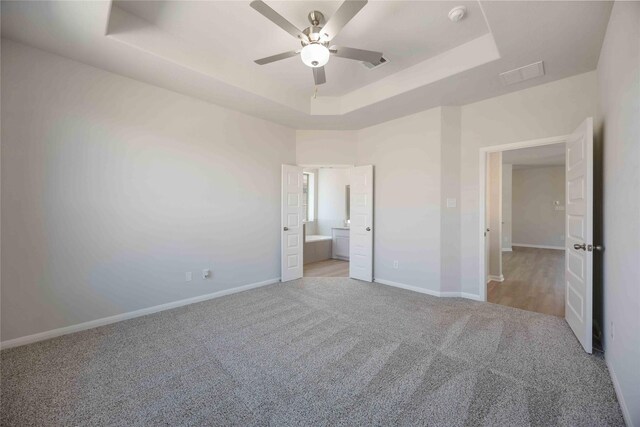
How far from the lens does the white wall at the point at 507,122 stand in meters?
2.96

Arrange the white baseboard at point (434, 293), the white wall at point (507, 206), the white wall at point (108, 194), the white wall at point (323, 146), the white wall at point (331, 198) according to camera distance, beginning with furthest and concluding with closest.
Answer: the white wall at point (507, 206), the white wall at point (331, 198), the white wall at point (323, 146), the white baseboard at point (434, 293), the white wall at point (108, 194)

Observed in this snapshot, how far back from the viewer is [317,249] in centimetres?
660

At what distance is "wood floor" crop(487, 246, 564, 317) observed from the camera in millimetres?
3529

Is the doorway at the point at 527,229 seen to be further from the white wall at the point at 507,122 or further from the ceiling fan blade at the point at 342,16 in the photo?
the ceiling fan blade at the point at 342,16

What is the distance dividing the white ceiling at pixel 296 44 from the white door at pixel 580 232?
850 mm

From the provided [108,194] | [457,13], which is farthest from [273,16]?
[108,194]

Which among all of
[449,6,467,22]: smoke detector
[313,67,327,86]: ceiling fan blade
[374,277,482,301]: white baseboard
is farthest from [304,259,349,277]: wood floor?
[449,6,467,22]: smoke detector

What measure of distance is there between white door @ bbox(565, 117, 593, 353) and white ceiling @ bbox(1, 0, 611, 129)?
850mm

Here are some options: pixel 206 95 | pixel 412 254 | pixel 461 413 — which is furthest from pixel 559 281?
pixel 206 95

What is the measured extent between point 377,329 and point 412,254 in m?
1.72

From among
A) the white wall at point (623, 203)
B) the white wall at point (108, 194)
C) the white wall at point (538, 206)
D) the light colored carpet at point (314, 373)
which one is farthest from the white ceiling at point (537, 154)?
the white wall at point (108, 194)

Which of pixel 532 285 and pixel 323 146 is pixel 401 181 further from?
pixel 532 285

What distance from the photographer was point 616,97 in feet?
6.36

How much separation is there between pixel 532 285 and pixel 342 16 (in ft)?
15.9
